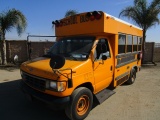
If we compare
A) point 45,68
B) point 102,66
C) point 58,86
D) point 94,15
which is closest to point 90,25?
point 94,15

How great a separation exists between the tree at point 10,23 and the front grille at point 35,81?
8.89 m

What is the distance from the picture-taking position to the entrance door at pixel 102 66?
4980 millimetres

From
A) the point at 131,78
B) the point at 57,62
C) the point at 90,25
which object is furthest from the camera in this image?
the point at 131,78

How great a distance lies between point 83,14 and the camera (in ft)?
18.1

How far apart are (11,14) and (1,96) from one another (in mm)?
8205

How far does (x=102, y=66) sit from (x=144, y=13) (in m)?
10.9

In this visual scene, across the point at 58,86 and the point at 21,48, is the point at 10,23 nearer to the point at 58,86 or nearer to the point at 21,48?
the point at 21,48

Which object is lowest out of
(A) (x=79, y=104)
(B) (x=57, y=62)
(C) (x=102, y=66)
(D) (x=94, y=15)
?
(A) (x=79, y=104)

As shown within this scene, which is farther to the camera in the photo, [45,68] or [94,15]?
[94,15]

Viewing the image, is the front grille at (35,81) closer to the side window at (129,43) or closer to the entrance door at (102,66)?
the entrance door at (102,66)

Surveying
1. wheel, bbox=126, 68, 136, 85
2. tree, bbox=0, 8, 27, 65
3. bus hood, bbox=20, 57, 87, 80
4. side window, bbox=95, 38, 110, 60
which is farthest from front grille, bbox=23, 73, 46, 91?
tree, bbox=0, 8, 27, 65

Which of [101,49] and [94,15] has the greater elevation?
[94,15]

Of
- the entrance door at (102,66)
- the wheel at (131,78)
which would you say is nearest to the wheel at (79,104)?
the entrance door at (102,66)

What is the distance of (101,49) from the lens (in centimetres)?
513
